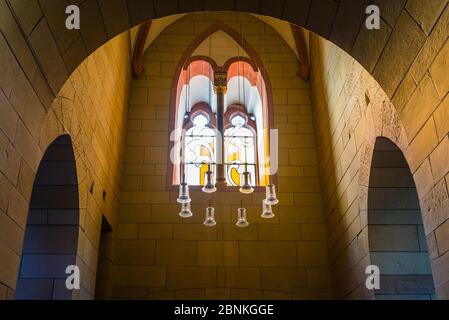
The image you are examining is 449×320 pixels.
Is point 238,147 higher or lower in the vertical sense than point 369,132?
higher

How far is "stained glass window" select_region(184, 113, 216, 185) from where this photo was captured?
7.23m

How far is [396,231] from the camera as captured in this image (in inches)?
191

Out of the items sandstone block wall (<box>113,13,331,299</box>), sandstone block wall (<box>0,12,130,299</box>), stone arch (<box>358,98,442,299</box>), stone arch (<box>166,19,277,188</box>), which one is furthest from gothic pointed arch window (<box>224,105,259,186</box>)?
stone arch (<box>358,98,442,299</box>)

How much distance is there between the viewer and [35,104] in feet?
8.87

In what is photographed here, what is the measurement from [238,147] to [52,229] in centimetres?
358

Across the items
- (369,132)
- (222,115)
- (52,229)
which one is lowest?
(52,229)

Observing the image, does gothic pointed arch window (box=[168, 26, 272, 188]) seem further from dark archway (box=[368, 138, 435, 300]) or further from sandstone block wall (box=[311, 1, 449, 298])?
dark archway (box=[368, 138, 435, 300])

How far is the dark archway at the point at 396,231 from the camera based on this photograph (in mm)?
4695

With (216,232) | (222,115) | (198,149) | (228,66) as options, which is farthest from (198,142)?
(216,232)

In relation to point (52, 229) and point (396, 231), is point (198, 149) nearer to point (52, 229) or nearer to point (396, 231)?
point (52, 229)

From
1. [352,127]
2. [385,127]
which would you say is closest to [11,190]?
[385,127]

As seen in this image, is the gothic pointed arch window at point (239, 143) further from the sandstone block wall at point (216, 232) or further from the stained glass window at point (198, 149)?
the sandstone block wall at point (216, 232)
